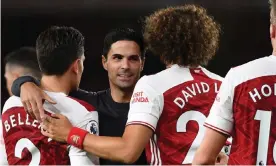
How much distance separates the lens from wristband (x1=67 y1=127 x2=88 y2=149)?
124 inches

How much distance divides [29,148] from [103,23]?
626 centimetres

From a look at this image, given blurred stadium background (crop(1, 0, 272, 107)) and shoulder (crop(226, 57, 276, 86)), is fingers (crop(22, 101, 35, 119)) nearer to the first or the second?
shoulder (crop(226, 57, 276, 86))

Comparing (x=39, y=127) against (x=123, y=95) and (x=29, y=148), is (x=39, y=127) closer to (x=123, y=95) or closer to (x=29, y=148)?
(x=29, y=148)

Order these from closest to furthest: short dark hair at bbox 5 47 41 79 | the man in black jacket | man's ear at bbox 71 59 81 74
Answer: man's ear at bbox 71 59 81 74 < the man in black jacket < short dark hair at bbox 5 47 41 79

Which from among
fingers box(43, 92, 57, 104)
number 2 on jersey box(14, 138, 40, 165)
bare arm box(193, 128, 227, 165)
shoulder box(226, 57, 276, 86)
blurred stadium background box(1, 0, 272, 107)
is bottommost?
number 2 on jersey box(14, 138, 40, 165)

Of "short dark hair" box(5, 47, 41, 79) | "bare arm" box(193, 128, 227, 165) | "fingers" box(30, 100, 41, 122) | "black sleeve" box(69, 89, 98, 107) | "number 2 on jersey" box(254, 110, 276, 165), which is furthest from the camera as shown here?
"short dark hair" box(5, 47, 41, 79)

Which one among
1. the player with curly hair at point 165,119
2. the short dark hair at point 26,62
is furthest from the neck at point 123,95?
the short dark hair at point 26,62

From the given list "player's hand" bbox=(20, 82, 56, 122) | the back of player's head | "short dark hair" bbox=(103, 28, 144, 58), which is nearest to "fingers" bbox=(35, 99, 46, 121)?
"player's hand" bbox=(20, 82, 56, 122)

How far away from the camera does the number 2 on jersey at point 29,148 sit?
10.6 ft

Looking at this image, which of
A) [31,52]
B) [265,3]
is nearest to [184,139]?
[31,52]

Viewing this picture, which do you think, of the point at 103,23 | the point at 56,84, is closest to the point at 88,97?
the point at 56,84

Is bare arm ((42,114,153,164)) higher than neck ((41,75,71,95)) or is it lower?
lower

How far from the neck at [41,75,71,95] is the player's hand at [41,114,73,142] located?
0.17 m

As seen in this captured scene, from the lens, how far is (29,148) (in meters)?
3.24
